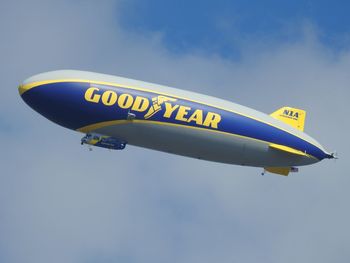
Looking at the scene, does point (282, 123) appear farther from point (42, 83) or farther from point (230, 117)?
point (42, 83)

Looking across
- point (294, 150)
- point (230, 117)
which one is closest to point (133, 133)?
point (230, 117)

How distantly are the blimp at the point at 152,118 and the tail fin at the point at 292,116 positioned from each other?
307cm

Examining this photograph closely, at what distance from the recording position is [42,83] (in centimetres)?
5353

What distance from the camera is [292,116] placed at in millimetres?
58594

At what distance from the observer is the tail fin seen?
58438 millimetres

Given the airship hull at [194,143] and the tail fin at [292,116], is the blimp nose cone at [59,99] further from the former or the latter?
the tail fin at [292,116]

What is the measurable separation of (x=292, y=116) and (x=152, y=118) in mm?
9316

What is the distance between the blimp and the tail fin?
307 centimetres

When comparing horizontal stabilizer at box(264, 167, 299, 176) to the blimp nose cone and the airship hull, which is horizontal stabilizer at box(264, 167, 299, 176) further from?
the blimp nose cone

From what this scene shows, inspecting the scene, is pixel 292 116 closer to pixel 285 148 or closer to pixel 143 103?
pixel 285 148

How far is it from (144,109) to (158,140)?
68.7 inches

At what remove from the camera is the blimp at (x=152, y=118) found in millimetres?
A: 53062

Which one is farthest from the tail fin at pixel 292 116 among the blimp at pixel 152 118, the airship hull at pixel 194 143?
the airship hull at pixel 194 143

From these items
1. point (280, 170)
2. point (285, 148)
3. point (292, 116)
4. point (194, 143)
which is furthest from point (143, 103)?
point (292, 116)
